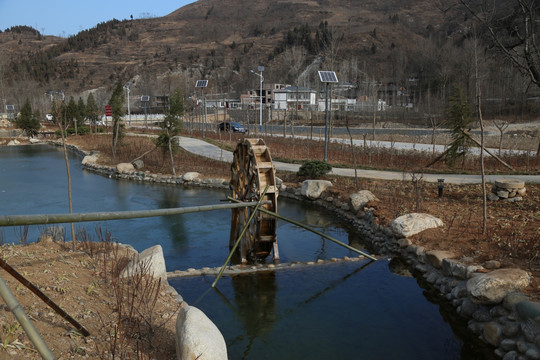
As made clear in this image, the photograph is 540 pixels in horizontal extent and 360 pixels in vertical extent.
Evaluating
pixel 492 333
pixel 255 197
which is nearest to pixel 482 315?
Result: pixel 492 333

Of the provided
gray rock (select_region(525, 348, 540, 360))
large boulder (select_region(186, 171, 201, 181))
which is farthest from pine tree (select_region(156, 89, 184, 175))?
gray rock (select_region(525, 348, 540, 360))

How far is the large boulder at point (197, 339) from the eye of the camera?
4941 mm

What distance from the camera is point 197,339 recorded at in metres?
5.01

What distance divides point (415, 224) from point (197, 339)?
7.53 m

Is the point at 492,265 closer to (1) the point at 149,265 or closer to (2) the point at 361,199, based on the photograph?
(1) the point at 149,265

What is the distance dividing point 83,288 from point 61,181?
18.3 meters

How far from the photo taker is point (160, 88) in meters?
107

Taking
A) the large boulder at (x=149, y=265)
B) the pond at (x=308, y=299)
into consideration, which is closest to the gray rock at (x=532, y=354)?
the pond at (x=308, y=299)

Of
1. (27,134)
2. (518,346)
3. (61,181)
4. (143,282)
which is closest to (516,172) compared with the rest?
(518,346)

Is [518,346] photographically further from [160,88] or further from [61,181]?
[160,88]

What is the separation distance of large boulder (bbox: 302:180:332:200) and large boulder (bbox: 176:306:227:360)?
1189cm

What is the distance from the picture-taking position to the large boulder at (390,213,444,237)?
436 inches

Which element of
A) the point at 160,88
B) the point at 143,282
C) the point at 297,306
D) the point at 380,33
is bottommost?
the point at 297,306

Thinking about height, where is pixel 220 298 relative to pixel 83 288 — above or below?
below
